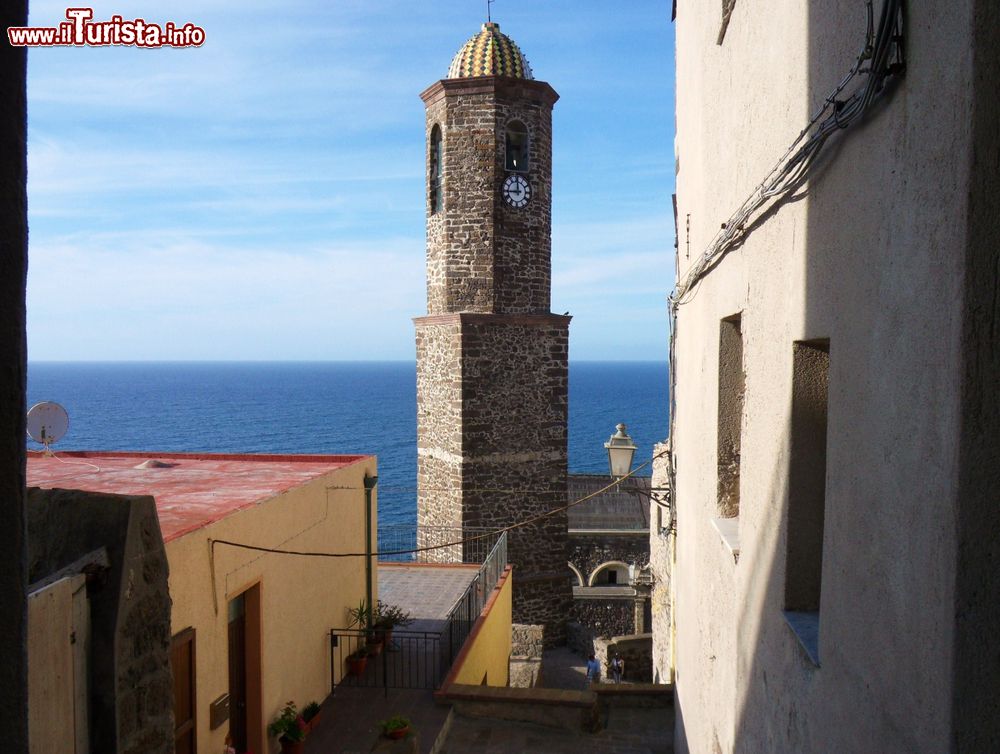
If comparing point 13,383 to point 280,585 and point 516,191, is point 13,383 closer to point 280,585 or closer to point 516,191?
point 280,585

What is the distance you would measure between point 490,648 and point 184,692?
7079 mm

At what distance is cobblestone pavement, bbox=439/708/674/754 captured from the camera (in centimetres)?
946

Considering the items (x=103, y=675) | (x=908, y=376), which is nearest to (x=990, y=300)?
(x=908, y=376)

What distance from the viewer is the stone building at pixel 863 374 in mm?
1742

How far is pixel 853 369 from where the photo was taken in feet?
8.45

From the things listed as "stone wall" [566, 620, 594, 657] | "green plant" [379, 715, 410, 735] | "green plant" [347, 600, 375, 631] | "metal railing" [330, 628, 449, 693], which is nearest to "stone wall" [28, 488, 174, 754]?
"green plant" [379, 715, 410, 735]

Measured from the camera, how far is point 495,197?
17.5 m

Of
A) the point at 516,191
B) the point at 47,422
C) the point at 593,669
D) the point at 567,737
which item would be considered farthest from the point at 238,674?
the point at 516,191

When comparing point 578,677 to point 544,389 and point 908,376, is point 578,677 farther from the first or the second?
point 908,376

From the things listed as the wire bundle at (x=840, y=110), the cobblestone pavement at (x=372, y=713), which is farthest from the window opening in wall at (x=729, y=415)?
the cobblestone pavement at (x=372, y=713)

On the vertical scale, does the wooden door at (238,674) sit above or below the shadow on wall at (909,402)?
below

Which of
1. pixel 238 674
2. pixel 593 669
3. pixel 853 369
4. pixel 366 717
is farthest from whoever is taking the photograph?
pixel 593 669

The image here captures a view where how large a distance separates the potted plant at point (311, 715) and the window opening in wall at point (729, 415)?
578cm

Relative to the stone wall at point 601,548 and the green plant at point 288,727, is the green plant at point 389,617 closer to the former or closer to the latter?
the green plant at point 288,727
